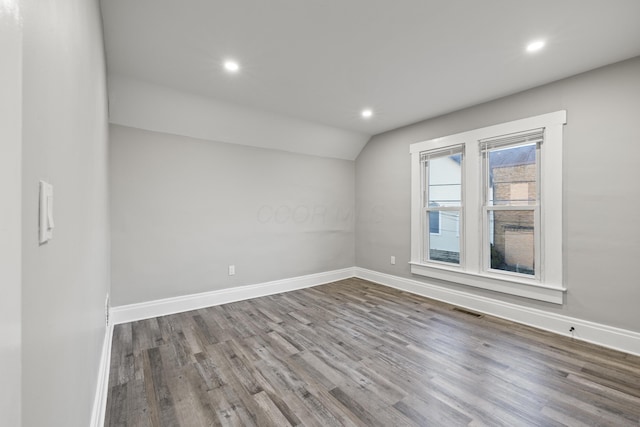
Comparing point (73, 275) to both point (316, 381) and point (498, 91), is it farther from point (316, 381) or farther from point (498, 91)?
point (498, 91)

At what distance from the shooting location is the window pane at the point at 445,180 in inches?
148

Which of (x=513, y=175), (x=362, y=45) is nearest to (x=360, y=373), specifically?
(x=362, y=45)

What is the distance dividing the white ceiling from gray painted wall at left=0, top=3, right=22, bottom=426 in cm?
179

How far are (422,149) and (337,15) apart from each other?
8.36ft

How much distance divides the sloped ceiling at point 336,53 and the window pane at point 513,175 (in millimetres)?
672

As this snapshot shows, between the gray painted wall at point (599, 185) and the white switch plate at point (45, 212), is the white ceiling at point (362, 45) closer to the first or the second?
the gray painted wall at point (599, 185)

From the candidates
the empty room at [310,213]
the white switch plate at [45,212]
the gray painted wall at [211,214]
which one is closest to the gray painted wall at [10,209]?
the empty room at [310,213]

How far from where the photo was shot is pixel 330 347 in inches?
100.0

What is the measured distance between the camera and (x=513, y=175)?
127 inches

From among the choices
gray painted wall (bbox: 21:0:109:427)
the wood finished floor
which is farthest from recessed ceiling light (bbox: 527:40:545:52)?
gray painted wall (bbox: 21:0:109:427)

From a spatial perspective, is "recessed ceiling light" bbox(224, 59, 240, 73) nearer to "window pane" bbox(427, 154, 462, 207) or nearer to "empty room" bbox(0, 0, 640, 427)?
"empty room" bbox(0, 0, 640, 427)

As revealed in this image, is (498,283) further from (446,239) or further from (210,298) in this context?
(210,298)

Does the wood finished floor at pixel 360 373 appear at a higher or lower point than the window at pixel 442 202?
lower

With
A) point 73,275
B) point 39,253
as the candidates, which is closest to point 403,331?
point 73,275
